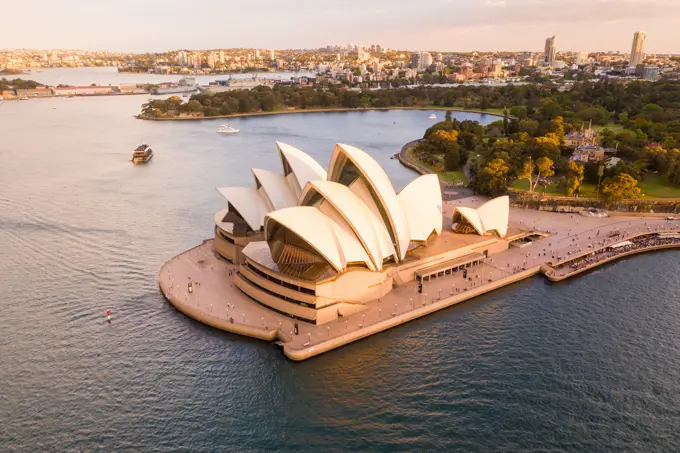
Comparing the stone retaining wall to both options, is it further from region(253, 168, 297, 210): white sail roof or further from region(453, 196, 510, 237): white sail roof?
region(253, 168, 297, 210): white sail roof

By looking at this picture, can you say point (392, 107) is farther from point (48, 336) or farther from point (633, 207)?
point (48, 336)

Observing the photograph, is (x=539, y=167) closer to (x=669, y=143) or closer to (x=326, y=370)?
(x=669, y=143)

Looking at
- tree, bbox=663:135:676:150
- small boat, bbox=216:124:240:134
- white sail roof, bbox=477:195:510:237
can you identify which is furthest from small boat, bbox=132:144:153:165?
tree, bbox=663:135:676:150

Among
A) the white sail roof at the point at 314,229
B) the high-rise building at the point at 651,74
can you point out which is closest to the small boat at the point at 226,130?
the white sail roof at the point at 314,229

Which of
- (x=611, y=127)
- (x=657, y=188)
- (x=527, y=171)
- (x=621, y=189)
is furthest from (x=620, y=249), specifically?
(x=611, y=127)

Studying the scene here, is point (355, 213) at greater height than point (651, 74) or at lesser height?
lesser

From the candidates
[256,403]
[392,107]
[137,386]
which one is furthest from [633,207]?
[392,107]

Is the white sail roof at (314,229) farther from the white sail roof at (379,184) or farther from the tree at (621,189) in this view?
the tree at (621,189)
